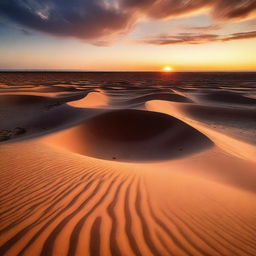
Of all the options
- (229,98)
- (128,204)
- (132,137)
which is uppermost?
(128,204)

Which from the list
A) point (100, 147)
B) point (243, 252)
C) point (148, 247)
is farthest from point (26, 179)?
point (100, 147)

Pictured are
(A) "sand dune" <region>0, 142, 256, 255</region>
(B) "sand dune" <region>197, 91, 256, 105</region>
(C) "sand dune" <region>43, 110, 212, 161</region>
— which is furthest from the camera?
(B) "sand dune" <region>197, 91, 256, 105</region>

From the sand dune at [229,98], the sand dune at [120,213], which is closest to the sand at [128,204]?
the sand dune at [120,213]

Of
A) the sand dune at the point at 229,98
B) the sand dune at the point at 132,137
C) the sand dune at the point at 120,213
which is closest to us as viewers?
the sand dune at the point at 120,213

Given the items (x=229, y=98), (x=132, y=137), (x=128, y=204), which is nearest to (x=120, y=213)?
(x=128, y=204)

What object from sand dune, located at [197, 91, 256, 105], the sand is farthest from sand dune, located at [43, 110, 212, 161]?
sand dune, located at [197, 91, 256, 105]

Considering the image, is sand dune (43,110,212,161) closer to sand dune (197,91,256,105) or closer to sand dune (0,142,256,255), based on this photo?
sand dune (0,142,256,255)

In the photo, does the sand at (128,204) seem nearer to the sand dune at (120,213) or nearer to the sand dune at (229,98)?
the sand dune at (120,213)

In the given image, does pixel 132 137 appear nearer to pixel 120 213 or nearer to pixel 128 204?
pixel 128 204

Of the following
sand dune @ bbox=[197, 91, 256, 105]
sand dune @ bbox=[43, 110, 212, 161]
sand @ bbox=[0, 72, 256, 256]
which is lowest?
sand dune @ bbox=[197, 91, 256, 105]

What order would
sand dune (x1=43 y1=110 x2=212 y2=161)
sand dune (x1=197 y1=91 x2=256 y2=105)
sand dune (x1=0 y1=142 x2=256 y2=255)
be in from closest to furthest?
sand dune (x1=0 y1=142 x2=256 y2=255) < sand dune (x1=43 y1=110 x2=212 y2=161) < sand dune (x1=197 y1=91 x2=256 y2=105)

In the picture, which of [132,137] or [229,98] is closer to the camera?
[132,137]

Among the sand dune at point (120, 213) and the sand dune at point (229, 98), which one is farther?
the sand dune at point (229, 98)

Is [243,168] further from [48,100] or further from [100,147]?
[48,100]
